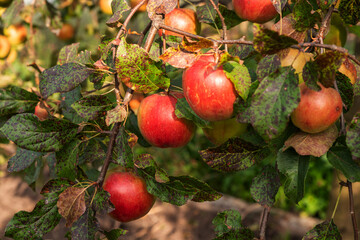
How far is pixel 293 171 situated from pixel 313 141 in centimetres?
5

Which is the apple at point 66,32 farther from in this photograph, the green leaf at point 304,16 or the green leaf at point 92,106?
the green leaf at point 304,16

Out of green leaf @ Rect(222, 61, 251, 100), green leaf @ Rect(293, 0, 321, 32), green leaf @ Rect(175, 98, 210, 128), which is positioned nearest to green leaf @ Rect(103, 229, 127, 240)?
green leaf @ Rect(175, 98, 210, 128)

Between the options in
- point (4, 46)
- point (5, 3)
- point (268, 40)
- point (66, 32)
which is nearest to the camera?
point (268, 40)

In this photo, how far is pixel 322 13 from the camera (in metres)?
0.55

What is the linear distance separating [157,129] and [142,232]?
1766 mm

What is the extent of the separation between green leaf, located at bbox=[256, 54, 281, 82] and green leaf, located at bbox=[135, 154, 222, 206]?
8.1 inches

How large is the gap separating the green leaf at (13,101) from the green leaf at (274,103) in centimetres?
48

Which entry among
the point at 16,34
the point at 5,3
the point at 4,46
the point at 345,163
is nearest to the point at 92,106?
the point at 345,163

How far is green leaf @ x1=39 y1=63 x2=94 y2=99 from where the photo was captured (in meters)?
0.62

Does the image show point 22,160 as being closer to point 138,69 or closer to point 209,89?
point 138,69

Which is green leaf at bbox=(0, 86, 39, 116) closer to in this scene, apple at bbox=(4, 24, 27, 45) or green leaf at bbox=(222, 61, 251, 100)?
green leaf at bbox=(222, 61, 251, 100)

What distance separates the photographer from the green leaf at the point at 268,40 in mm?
430

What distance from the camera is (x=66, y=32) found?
1.74 metres

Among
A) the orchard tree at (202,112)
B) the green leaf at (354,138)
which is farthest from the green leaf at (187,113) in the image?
the green leaf at (354,138)
